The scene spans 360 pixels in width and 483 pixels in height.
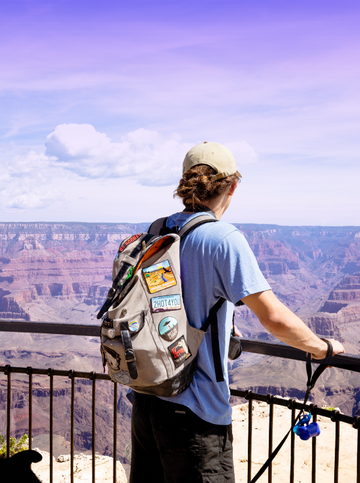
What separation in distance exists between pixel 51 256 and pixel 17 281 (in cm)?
1731

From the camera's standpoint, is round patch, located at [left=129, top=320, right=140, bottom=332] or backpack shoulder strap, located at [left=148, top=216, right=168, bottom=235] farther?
backpack shoulder strap, located at [left=148, top=216, right=168, bottom=235]

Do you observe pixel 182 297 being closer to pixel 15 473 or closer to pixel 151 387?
pixel 151 387

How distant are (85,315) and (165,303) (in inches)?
6037

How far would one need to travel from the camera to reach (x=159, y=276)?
1564mm

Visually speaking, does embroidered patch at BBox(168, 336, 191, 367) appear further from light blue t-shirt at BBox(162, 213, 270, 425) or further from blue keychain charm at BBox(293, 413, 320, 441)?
blue keychain charm at BBox(293, 413, 320, 441)

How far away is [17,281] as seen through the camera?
147750 mm

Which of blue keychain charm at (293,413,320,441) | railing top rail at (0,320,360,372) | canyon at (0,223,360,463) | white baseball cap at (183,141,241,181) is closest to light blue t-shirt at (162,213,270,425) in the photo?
white baseball cap at (183,141,241,181)

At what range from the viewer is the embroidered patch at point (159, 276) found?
5.08ft

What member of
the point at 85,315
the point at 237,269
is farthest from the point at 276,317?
the point at 85,315

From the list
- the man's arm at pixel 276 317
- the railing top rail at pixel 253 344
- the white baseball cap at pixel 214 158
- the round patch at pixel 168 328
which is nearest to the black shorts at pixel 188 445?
the round patch at pixel 168 328

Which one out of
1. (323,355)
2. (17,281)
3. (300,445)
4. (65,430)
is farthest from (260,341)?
(17,281)

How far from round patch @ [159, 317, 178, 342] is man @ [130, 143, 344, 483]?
0.30ft

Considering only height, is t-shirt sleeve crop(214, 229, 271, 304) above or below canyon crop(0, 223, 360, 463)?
above

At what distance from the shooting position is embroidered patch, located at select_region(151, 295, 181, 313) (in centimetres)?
153
